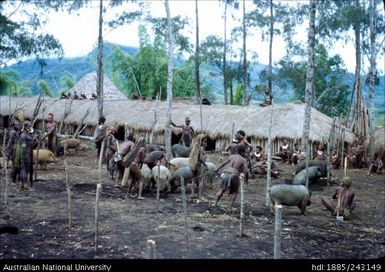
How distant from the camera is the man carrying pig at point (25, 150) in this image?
10.9m

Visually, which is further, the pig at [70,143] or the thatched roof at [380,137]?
the thatched roof at [380,137]

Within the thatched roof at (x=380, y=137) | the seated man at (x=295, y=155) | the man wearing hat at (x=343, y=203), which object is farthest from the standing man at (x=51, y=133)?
the thatched roof at (x=380, y=137)

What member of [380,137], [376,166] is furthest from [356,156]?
[380,137]

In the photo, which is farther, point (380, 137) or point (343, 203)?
point (380, 137)

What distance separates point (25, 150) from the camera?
11.0 meters

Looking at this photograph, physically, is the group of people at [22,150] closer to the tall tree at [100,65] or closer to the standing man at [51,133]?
the standing man at [51,133]

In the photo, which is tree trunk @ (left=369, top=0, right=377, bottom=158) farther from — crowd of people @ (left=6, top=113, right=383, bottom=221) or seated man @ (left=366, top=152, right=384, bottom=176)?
crowd of people @ (left=6, top=113, right=383, bottom=221)

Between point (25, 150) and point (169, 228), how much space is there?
4.91 metres

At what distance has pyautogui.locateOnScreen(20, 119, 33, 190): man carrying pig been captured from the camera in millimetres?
10867

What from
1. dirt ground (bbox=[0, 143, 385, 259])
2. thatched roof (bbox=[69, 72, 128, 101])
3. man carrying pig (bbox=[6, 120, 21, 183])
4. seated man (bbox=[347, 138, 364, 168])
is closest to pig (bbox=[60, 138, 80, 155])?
dirt ground (bbox=[0, 143, 385, 259])

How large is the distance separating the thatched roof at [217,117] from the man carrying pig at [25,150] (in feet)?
31.7

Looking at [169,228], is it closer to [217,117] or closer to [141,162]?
[141,162]

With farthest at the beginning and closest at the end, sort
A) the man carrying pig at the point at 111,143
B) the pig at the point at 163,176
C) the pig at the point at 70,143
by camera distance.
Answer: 1. the pig at the point at 70,143
2. the man carrying pig at the point at 111,143
3. the pig at the point at 163,176
